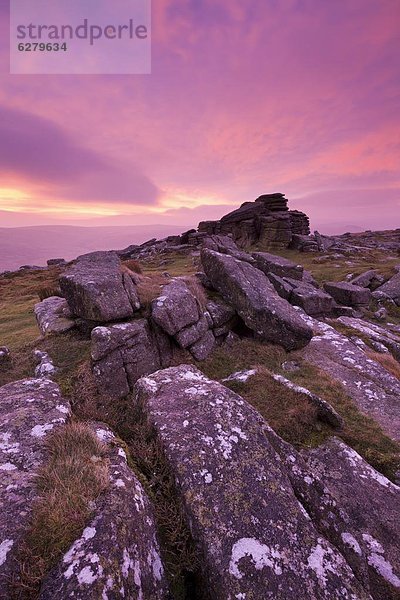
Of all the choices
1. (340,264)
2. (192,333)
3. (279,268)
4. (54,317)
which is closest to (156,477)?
(192,333)

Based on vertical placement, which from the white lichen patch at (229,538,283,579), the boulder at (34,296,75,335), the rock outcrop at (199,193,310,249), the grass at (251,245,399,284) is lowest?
the white lichen patch at (229,538,283,579)

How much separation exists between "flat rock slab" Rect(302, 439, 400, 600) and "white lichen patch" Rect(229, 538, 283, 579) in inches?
70.6

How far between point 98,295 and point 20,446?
20.3 feet

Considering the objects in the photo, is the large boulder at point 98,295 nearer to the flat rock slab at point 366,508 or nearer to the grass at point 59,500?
the grass at point 59,500

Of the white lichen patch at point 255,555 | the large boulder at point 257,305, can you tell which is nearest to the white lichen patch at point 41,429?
the white lichen patch at point 255,555

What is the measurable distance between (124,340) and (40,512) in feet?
20.1

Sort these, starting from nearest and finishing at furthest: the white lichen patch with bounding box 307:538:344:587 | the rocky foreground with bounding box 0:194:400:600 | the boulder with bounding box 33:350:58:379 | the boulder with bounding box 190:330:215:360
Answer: the rocky foreground with bounding box 0:194:400:600, the white lichen patch with bounding box 307:538:344:587, the boulder with bounding box 33:350:58:379, the boulder with bounding box 190:330:215:360

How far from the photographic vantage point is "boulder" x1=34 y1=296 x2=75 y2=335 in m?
11.7

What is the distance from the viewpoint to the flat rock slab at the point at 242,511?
3.89 m

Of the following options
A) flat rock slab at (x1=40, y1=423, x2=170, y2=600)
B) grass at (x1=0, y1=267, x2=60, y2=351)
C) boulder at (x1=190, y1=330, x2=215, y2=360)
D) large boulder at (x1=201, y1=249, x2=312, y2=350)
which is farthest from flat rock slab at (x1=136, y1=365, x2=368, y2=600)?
grass at (x1=0, y1=267, x2=60, y2=351)

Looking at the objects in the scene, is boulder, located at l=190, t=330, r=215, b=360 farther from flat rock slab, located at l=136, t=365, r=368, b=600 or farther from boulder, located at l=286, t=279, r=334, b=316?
boulder, located at l=286, t=279, r=334, b=316

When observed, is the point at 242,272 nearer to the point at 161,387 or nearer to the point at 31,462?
the point at 161,387

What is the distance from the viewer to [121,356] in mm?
9547

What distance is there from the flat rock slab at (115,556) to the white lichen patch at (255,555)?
97 cm
